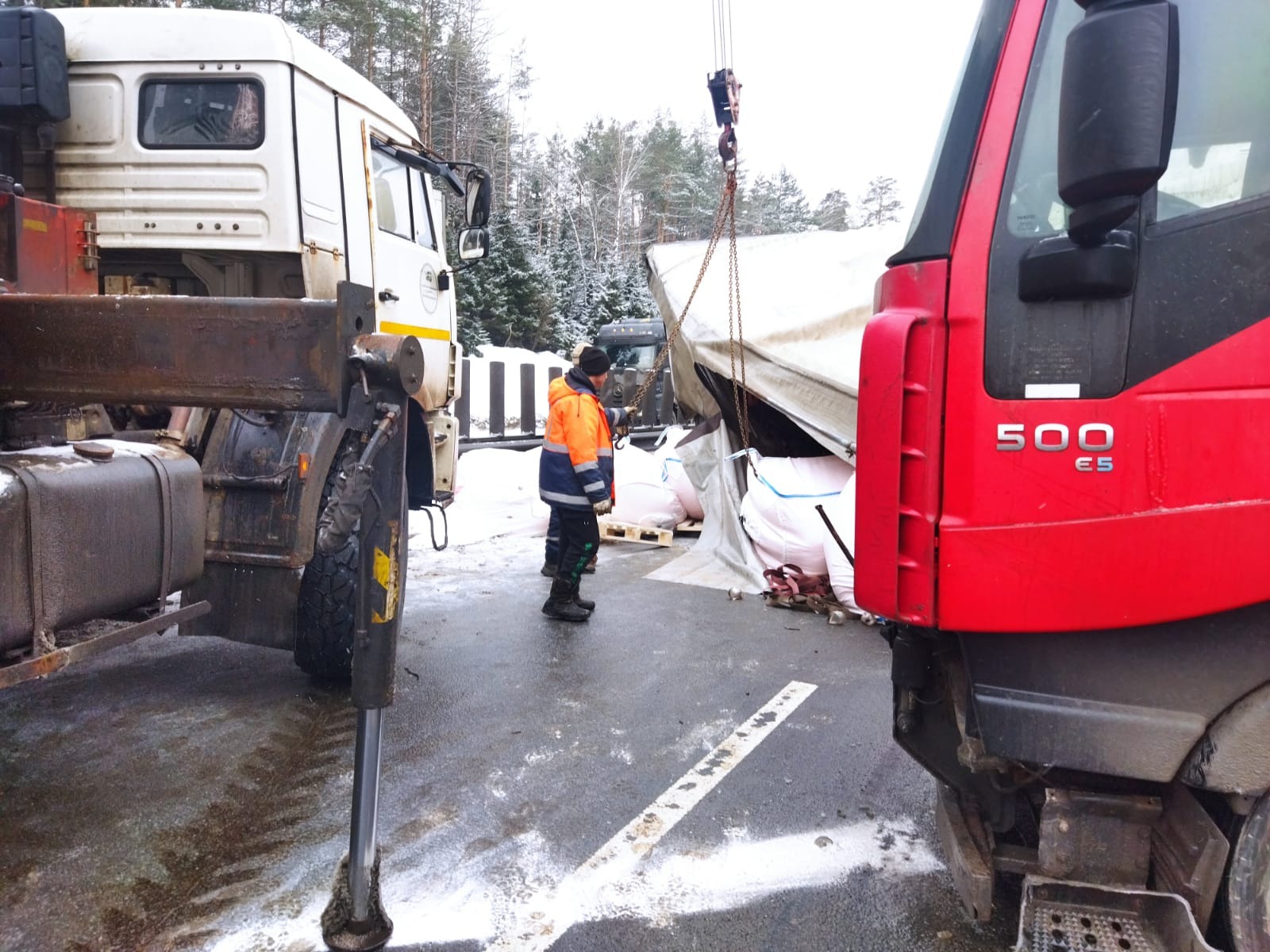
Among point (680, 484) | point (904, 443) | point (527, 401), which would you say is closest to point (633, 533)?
point (680, 484)

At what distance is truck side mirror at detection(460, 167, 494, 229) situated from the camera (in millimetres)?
5547

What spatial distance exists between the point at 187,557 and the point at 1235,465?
329cm

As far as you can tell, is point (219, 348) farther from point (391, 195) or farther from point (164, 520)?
point (391, 195)

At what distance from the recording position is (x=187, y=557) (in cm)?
314

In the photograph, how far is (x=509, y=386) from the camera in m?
21.9

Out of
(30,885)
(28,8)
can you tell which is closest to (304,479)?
(30,885)

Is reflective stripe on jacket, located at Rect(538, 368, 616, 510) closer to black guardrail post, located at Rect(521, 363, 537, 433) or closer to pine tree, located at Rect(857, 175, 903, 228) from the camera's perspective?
black guardrail post, located at Rect(521, 363, 537, 433)

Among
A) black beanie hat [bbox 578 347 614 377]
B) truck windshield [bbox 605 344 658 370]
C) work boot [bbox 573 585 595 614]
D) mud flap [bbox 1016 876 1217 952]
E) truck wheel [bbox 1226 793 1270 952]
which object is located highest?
truck windshield [bbox 605 344 658 370]

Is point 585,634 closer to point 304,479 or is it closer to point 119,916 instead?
point 304,479

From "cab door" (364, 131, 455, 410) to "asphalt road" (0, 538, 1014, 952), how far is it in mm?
1843

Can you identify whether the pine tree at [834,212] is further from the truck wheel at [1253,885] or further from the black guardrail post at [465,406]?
the truck wheel at [1253,885]

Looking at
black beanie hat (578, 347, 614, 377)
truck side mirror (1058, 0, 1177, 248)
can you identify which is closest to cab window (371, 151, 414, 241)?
black beanie hat (578, 347, 614, 377)

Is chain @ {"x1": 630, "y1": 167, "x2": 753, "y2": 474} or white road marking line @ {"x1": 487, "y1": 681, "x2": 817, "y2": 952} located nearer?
white road marking line @ {"x1": 487, "y1": 681, "x2": 817, "y2": 952}

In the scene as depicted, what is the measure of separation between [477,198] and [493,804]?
3.99 metres
